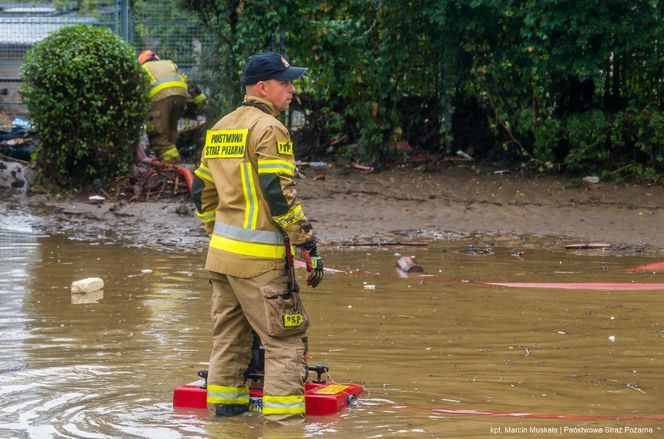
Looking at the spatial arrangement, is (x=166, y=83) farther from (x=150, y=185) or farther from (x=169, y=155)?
(x=150, y=185)

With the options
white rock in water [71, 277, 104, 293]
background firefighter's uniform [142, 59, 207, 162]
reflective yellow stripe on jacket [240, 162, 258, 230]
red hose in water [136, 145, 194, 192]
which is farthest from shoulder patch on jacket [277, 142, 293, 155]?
background firefighter's uniform [142, 59, 207, 162]

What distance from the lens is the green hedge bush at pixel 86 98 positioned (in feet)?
45.2

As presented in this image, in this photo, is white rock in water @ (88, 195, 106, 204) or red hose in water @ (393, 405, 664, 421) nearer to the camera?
red hose in water @ (393, 405, 664, 421)

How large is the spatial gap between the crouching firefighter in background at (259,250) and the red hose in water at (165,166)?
766 cm

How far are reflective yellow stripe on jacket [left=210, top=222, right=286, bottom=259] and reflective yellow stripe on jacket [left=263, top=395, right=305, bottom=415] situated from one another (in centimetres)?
71

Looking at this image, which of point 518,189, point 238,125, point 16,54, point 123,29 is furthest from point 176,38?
point 238,125

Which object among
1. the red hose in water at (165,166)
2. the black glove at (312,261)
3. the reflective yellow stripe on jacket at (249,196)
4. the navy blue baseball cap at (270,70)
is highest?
the navy blue baseball cap at (270,70)

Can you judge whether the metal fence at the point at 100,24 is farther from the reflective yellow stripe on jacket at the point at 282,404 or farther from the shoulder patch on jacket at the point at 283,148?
the reflective yellow stripe on jacket at the point at 282,404

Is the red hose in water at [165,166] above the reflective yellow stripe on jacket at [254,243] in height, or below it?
below

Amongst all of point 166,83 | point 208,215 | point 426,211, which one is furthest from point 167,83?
point 208,215

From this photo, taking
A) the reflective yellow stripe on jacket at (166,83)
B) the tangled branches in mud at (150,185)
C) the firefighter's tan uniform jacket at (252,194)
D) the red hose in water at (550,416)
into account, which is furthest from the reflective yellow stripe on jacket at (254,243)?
the reflective yellow stripe on jacket at (166,83)

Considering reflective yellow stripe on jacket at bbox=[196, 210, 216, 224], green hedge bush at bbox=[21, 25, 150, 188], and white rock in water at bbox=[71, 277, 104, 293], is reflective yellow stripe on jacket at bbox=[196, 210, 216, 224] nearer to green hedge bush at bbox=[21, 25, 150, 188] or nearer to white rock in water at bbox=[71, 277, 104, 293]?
white rock in water at bbox=[71, 277, 104, 293]

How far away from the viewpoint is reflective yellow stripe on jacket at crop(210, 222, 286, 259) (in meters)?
5.77

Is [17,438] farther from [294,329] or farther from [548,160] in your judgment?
[548,160]
